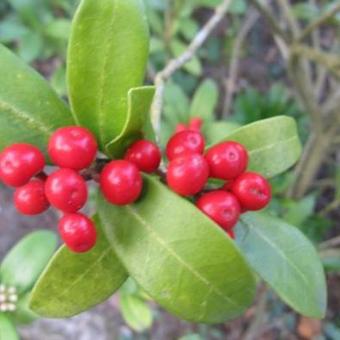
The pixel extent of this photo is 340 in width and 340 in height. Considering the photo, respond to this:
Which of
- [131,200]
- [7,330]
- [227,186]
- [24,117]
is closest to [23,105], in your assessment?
[24,117]

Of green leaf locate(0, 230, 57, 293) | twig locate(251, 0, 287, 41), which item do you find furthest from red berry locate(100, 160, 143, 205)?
twig locate(251, 0, 287, 41)

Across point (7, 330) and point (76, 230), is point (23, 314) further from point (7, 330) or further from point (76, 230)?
point (76, 230)

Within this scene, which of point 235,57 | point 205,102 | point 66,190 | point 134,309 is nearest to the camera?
point 66,190

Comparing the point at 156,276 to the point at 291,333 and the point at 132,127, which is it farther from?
the point at 291,333

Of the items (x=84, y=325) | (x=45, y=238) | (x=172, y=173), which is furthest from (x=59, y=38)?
(x=172, y=173)

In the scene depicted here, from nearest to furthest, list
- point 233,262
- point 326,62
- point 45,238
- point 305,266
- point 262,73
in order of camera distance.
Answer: point 233,262 → point 305,266 → point 45,238 → point 326,62 → point 262,73

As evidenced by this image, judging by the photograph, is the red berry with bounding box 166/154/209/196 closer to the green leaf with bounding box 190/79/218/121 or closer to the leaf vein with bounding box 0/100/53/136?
the leaf vein with bounding box 0/100/53/136

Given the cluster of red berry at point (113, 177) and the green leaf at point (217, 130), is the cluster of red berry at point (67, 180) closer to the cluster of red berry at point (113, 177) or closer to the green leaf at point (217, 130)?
the cluster of red berry at point (113, 177)
